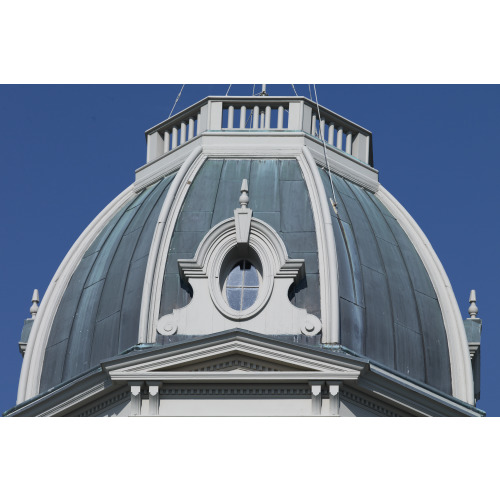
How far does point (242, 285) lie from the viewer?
48594 millimetres

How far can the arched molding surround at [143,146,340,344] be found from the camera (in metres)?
47.8

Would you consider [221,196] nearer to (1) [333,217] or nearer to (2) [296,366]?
(1) [333,217]

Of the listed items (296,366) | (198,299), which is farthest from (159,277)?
(296,366)

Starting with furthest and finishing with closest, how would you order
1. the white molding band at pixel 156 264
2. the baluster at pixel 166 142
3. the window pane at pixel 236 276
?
1. the baluster at pixel 166 142
2. the window pane at pixel 236 276
3. the white molding band at pixel 156 264

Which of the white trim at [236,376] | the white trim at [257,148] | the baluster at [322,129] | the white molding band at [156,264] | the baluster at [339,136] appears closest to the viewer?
the white trim at [236,376]

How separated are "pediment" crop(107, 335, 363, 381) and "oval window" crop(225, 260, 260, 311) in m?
1.89

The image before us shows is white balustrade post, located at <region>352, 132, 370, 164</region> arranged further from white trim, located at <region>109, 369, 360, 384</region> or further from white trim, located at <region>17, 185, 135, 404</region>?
white trim, located at <region>109, 369, 360, 384</region>

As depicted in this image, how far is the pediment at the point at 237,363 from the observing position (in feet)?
152

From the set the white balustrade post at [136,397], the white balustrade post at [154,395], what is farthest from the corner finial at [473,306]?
the white balustrade post at [136,397]

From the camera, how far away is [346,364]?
46.3 meters

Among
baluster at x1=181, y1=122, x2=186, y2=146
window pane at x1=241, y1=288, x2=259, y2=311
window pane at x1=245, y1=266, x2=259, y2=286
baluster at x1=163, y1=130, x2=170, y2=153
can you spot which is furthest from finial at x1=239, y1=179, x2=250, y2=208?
baluster at x1=163, y1=130, x2=170, y2=153

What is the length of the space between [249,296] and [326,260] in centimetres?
186

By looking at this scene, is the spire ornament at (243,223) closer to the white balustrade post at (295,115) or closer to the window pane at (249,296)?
the window pane at (249,296)
